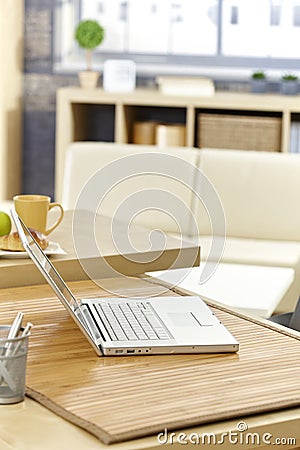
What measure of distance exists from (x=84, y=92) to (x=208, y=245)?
5.05ft

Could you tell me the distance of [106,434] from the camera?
136 centimetres

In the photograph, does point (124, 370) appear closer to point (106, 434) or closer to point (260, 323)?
point (106, 434)

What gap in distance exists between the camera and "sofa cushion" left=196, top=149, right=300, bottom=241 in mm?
4551

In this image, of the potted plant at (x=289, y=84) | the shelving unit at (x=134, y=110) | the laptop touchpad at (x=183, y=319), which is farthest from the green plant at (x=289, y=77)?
the laptop touchpad at (x=183, y=319)

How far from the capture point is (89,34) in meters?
5.61

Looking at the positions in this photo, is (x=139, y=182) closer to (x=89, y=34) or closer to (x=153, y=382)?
(x=89, y=34)

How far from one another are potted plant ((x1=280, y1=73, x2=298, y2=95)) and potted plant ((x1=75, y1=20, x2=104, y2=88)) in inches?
43.2

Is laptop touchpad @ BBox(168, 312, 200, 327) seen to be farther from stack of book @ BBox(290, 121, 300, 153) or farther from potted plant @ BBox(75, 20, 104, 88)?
potted plant @ BBox(75, 20, 104, 88)

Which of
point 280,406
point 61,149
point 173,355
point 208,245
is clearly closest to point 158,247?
point 173,355

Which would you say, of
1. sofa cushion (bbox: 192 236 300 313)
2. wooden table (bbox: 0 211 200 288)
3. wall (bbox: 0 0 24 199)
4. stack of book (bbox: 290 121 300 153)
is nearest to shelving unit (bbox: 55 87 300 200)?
stack of book (bbox: 290 121 300 153)

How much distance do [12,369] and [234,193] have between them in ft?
10.6
